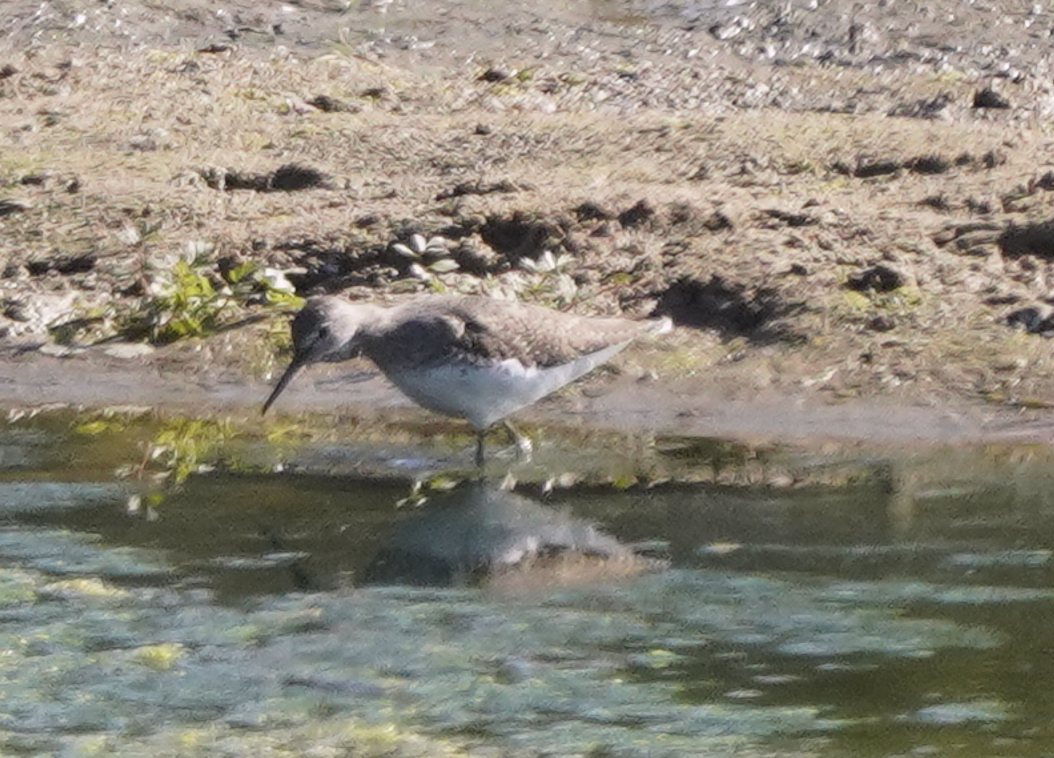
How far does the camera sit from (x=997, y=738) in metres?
5.55

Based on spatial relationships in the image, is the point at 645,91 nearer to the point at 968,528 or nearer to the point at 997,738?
the point at 968,528

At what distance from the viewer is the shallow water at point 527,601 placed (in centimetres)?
579

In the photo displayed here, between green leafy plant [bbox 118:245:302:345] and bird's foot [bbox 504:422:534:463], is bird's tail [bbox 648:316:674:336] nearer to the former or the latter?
bird's foot [bbox 504:422:534:463]

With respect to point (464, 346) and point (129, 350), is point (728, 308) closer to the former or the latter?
point (464, 346)

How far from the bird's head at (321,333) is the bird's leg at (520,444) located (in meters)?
0.74

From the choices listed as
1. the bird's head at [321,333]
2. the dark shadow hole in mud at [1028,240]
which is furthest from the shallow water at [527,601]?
the dark shadow hole in mud at [1028,240]

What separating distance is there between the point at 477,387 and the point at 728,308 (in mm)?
1986

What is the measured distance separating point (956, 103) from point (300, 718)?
7.08m

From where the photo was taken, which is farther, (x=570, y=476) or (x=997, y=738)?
(x=570, y=476)

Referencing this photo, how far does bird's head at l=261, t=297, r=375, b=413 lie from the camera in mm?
8680

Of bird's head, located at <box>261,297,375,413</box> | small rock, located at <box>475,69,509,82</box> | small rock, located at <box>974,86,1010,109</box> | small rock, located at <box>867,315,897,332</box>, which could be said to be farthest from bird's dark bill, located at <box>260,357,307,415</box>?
small rock, located at <box>974,86,1010,109</box>

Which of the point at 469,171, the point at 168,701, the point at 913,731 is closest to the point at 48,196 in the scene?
the point at 469,171

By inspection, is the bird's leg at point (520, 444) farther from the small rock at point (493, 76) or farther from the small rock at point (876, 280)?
the small rock at point (493, 76)

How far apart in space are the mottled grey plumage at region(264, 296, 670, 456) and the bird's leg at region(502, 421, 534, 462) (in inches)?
4.9
